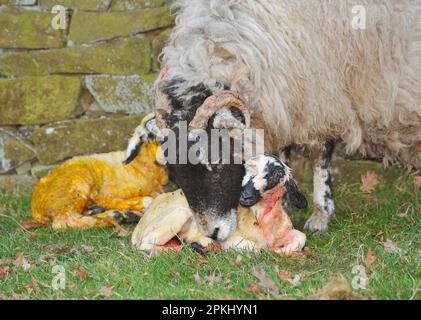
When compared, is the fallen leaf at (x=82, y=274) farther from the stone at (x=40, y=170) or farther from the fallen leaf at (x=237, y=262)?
the stone at (x=40, y=170)

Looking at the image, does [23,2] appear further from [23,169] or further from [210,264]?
[210,264]

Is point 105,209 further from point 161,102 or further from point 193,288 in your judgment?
point 193,288

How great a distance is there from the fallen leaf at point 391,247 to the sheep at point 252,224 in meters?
0.47

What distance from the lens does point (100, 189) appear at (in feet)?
17.3

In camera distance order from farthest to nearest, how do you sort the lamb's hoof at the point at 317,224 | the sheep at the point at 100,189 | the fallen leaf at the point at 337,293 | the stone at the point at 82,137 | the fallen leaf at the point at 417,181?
the stone at the point at 82,137 < the fallen leaf at the point at 417,181 < the sheep at the point at 100,189 < the lamb's hoof at the point at 317,224 < the fallen leaf at the point at 337,293

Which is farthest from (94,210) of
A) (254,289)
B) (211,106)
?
(254,289)

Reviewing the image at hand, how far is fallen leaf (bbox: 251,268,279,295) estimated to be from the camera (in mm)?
3459

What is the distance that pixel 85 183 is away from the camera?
5.13 meters

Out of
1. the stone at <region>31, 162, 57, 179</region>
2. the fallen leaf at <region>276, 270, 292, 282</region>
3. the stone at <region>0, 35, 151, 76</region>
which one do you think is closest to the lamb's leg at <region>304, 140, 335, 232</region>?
the fallen leaf at <region>276, 270, 292, 282</region>

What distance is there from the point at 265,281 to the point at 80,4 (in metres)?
3.18

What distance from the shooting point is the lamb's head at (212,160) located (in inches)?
158

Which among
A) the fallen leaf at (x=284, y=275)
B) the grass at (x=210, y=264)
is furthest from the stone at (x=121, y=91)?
the fallen leaf at (x=284, y=275)
